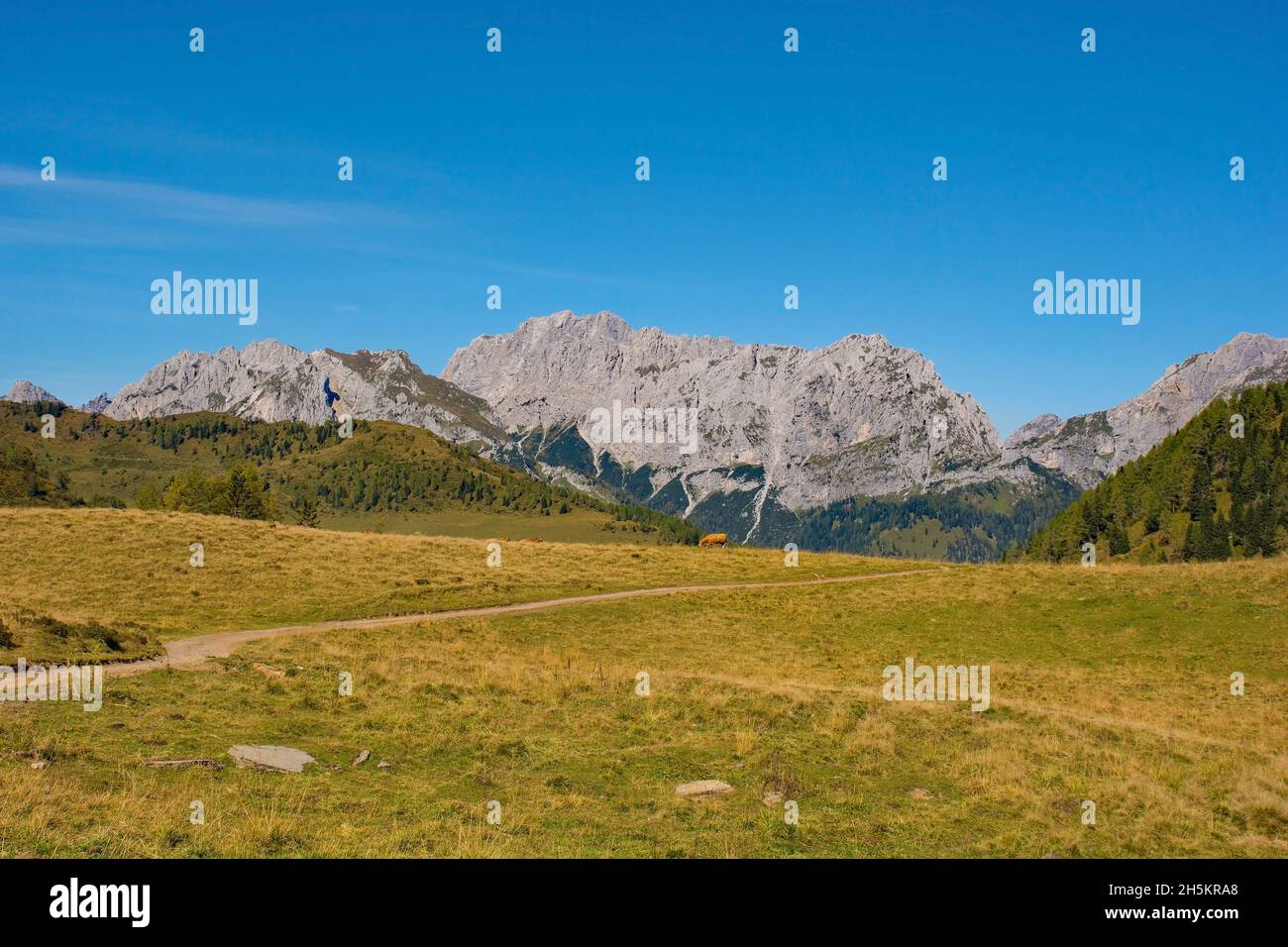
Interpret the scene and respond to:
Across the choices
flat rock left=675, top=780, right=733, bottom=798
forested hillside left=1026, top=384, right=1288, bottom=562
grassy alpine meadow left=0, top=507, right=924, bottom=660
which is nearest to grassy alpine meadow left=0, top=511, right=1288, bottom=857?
flat rock left=675, top=780, right=733, bottom=798

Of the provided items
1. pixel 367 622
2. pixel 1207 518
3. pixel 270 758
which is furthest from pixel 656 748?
pixel 1207 518

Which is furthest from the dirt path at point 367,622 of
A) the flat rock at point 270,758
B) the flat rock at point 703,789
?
the flat rock at point 703,789

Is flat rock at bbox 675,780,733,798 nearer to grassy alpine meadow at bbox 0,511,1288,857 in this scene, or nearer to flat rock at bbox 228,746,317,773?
grassy alpine meadow at bbox 0,511,1288,857

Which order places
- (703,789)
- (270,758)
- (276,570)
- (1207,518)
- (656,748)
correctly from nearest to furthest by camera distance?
(270,758), (703,789), (656,748), (276,570), (1207,518)

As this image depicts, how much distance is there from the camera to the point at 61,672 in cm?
2517

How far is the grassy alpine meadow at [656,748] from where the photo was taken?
54.0 ft

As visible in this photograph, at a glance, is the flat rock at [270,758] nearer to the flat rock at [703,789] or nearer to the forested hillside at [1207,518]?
the flat rock at [703,789]

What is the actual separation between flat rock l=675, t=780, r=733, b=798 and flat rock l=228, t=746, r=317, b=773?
9.09m

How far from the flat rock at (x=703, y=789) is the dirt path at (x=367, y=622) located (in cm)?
1902

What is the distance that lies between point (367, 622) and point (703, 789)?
3147 centimetres

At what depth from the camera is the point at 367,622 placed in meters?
46.8

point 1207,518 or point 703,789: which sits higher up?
point 1207,518

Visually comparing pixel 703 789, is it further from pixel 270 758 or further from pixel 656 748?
pixel 270 758
